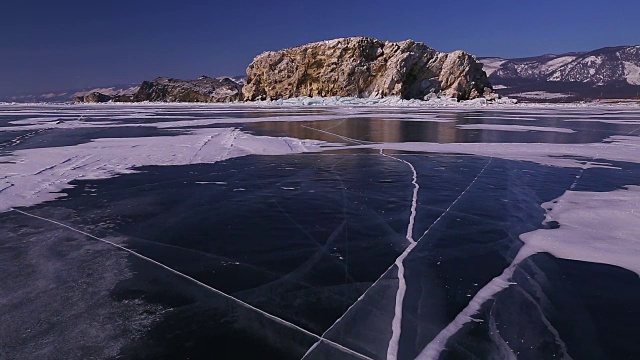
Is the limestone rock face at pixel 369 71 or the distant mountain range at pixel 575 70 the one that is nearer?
the limestone rock face at pixel 369 71

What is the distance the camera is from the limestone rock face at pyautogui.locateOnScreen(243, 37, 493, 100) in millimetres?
42344

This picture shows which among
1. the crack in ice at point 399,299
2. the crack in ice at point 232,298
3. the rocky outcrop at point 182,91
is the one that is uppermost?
the rocky outcrop at point 182,91

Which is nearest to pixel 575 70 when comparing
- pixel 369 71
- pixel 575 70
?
pixel 575 70

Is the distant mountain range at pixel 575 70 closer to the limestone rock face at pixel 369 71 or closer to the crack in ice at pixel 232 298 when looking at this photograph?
the limestone rock face at pixel 369 71

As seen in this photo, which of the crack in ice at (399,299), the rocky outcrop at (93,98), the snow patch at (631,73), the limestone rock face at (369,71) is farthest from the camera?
the snow patch at (631,73)

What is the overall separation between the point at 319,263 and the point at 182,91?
206 ft

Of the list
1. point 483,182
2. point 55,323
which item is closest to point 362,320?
point 55,323

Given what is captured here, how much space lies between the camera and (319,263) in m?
2.58

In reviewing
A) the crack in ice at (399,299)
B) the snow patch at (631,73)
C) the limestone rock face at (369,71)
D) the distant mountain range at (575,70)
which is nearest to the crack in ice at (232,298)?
the crack in ice at (399,299)

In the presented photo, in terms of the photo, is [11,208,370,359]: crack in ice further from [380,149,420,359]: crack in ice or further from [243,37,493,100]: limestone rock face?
[243,37,493,100]: limestone rock face

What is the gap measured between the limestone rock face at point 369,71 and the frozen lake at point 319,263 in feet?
128

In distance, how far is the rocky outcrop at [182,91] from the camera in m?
57.5

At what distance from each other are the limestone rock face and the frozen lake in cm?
3908

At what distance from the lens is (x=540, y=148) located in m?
7.47
